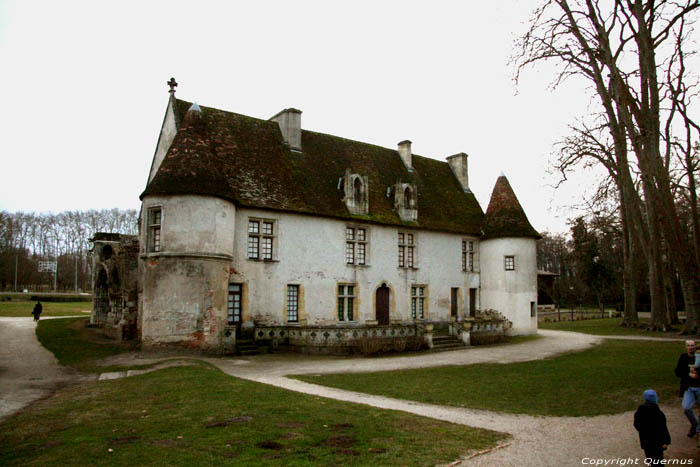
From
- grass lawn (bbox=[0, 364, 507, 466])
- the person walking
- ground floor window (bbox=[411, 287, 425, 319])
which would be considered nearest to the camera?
grass lawn (bbox=[0, 364, 507, 466])

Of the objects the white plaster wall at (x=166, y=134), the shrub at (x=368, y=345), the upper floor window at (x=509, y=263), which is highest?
the white plaster wall at (x=166, y=134)

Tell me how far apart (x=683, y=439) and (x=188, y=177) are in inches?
711

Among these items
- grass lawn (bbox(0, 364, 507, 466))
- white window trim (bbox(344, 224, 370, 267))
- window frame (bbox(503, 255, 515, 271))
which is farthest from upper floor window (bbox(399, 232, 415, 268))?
→ grass lawn (bbox(0, 364, 507, 466))

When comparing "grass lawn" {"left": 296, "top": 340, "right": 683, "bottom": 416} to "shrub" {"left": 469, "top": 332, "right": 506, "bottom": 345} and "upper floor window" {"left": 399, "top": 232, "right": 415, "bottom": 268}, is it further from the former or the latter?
"upper floor window" {"left": 399, "top": 232, "right": 415, "bottom": 268}

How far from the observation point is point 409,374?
1582 cm

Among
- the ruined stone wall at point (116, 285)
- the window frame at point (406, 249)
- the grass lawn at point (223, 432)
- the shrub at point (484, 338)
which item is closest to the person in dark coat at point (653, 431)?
the grass lawn at point (223, 432)

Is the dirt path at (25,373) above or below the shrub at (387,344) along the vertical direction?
below

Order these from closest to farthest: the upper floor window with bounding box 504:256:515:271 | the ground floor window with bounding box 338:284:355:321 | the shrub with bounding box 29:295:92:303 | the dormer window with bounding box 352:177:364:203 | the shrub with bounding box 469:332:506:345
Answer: the shrub with bounding box 469:332:506:345, the ground floor window with bounding box 338:284:355:321, the dormer window with bounding box 352:177:364:203, the upper floor window with bounding box 504:256:515:271, the shrub with bounding box 29:295:92:303

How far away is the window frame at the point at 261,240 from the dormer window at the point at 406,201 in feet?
25.8

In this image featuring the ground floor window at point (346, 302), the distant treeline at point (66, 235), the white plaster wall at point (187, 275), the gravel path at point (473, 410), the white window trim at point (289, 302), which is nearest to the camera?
the gravel path at point (473, 410)

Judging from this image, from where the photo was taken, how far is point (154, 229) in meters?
20.8

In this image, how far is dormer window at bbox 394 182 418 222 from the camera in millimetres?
28141

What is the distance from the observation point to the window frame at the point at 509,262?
30422 millimetres

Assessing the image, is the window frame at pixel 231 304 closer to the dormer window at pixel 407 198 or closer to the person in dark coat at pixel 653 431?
the dormer window at pixel 407 198
